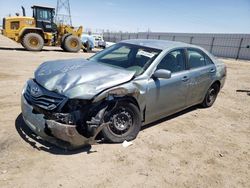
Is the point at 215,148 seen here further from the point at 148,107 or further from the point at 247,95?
the point at 247,95

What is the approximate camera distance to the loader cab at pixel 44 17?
56.2ft

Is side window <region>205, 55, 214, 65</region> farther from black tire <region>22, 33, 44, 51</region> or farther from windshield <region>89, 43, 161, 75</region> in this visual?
black tire <region>22, 33, 44, 51</region>

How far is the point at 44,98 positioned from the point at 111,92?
940 millimetres

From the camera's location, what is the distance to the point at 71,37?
18109mm

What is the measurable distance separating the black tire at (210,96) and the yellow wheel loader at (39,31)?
13910 mm

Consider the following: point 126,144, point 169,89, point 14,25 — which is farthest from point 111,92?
point 14,25

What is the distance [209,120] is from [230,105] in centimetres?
167

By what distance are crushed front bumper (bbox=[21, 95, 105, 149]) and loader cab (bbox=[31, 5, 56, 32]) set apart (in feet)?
50.8

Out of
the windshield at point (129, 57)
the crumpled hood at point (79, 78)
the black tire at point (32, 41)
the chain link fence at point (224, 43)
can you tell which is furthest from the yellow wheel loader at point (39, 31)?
the chain link fence at point (224, 43)

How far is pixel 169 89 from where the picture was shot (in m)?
4.32

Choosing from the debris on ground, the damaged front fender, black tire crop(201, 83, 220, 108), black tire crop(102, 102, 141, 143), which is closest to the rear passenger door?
black tire crop(201, 83, 220, 108)

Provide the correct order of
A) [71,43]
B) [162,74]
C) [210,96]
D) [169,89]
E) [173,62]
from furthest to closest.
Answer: [71,43] → [210,96] → [173,62] → [169,89] → [162,74]

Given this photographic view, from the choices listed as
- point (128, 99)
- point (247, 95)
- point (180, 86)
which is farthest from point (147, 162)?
point (247, 95)

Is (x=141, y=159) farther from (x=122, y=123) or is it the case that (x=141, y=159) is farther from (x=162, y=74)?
(x=162, y=74)
